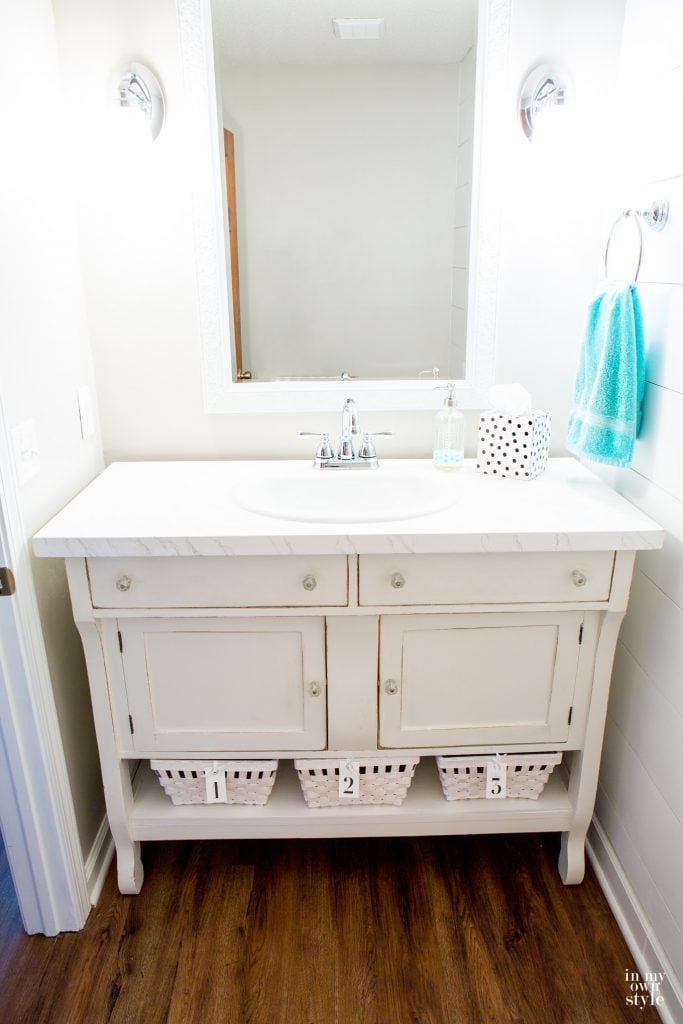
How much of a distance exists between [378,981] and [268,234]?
1.65 meters

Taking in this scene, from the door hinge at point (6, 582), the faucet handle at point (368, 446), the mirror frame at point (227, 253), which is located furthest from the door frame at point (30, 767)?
the faucet handle at point (368, 446)

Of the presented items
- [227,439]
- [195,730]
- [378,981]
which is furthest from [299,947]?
[227,439]

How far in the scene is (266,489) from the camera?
5.55 ft

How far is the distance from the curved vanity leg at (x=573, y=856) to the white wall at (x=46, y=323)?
1123 mm

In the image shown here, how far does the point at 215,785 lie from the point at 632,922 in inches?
→ 37.5

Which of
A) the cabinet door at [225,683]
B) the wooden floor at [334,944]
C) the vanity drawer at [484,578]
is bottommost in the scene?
the wooden floor at [334,944]

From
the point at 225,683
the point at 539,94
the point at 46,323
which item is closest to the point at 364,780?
the point at 225,683

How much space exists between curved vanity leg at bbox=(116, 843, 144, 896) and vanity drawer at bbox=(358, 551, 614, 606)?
0.83m

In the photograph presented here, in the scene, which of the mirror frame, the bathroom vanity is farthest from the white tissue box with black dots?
the mirror frame

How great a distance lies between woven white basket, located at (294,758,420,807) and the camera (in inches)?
62.4

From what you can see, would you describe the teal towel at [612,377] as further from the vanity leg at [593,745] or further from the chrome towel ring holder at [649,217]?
the vanity leg at [593,745]

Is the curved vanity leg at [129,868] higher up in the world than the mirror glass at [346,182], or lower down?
lower down

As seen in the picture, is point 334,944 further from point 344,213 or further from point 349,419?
point 344,213

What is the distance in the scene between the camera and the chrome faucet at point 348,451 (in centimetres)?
173
